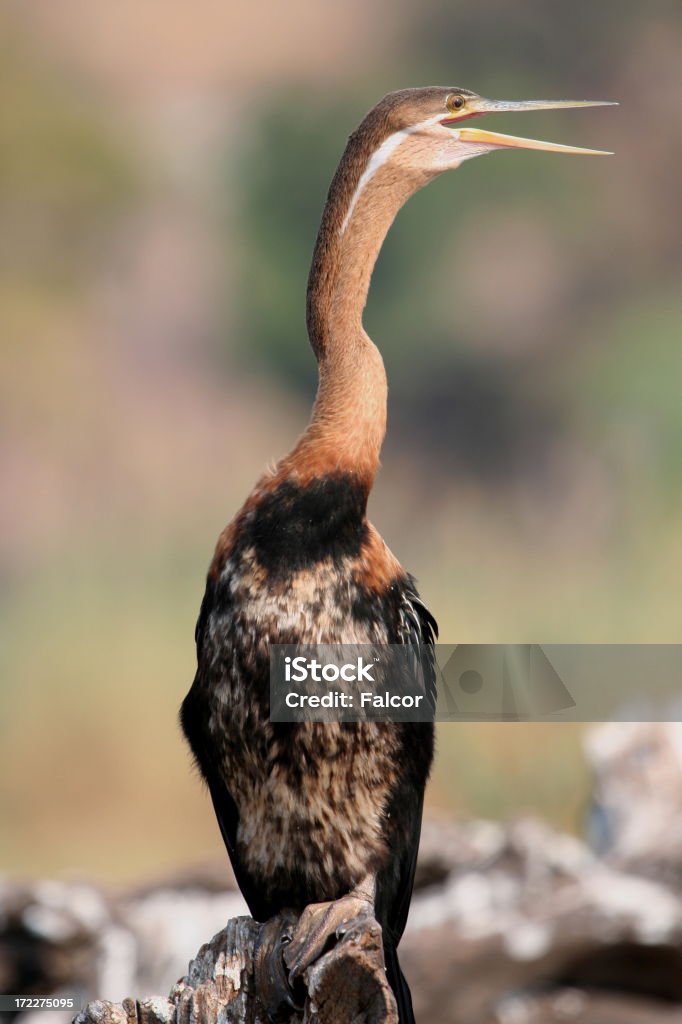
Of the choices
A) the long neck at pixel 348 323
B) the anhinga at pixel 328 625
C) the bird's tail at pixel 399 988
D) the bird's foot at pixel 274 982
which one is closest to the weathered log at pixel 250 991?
the bird's foot at pixel 274 982

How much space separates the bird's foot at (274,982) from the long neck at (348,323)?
973 mm

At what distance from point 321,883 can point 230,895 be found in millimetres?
1868

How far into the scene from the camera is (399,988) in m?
2.57

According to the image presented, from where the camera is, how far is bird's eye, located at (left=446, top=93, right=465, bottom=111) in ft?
9.65

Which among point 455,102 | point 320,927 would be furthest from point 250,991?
point 455,102

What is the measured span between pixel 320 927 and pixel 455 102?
1878mm

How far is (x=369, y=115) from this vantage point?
113 inches

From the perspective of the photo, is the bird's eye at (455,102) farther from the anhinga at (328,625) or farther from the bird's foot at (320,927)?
the bird's foot at (320,927)

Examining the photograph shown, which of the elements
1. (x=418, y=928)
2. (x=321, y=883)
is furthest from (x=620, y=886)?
(x=321, y=883)

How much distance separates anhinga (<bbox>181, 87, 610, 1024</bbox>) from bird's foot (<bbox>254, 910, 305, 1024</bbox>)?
0.07 m

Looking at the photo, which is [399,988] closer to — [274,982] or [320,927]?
[320,927]

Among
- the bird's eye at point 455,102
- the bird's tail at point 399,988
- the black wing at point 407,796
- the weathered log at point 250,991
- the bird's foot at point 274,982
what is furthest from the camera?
the bird's eye at point 455,102

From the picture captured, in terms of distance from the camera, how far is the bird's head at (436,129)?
2.86m

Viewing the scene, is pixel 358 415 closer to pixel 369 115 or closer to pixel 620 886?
pixel 369 115
